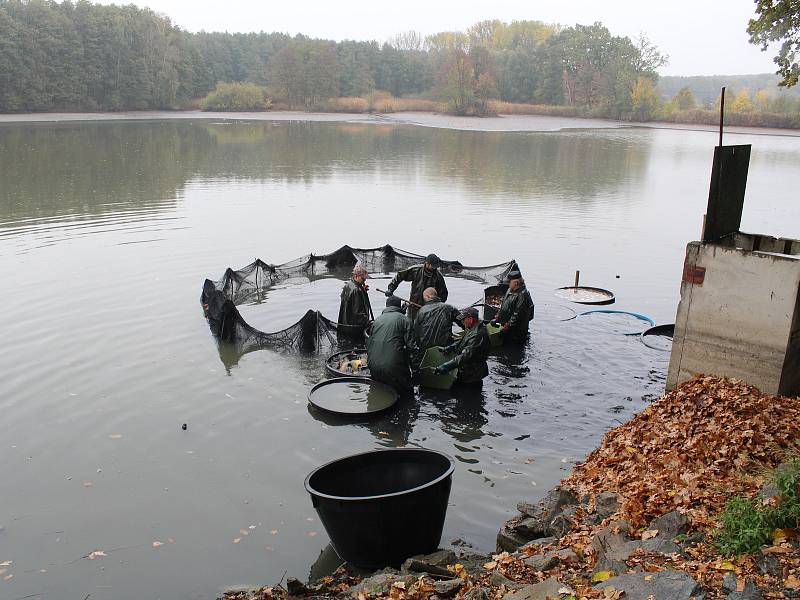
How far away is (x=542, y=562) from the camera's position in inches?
247

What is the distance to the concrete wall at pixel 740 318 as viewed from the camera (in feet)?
27.9

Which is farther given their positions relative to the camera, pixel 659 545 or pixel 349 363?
pixel 349 363

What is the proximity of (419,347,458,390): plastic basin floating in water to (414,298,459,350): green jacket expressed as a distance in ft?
0.67

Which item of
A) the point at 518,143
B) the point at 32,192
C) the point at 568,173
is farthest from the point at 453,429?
the point at 518,143

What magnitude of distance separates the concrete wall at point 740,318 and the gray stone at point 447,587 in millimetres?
4962

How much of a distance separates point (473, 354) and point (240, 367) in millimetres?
4209

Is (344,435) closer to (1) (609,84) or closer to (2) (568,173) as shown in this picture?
(2) (568,173)

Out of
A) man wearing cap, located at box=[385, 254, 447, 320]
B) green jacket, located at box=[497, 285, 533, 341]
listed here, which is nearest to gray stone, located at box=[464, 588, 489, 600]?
green jacket, located at box=[497, 285, 533, 341]

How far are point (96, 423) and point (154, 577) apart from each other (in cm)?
376

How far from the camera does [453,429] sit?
33.2ft

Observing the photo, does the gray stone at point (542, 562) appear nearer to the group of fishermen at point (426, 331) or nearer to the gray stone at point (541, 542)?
the gray stone at point (541, 542)

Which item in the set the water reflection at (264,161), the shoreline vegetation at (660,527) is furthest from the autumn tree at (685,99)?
the shoreline vegetation at (660,527)

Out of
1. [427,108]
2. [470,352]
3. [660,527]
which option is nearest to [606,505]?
[660,527]

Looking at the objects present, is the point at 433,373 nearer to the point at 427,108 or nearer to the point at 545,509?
the point at 545,509
